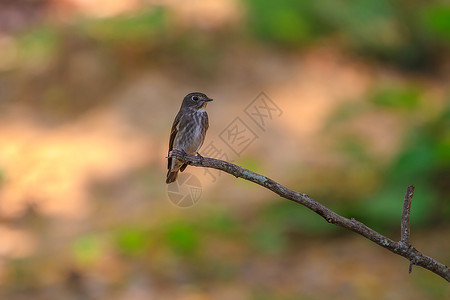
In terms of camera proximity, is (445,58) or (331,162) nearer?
(331,162)

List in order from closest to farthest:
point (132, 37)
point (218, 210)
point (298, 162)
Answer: point (218, 210) → point (298, 162) → point (132, 37)

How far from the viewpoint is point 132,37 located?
296 inches

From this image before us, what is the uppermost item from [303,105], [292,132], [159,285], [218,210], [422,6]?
[422,6]

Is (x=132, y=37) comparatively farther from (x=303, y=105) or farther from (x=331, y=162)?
(x=331, y=162)

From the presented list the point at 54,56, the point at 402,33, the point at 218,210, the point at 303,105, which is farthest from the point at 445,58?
the point at 54,56

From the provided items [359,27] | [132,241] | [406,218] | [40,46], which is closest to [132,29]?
[40,46]

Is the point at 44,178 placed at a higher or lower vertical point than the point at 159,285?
higher

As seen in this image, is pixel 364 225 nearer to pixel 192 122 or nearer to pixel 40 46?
pixel 192 122

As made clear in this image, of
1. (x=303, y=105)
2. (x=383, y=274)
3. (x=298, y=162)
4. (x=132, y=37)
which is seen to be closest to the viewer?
(x=383, y=274)

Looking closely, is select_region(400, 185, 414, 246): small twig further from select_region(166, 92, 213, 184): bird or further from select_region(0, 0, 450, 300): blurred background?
select_region(166, 92, 213, 184): bird

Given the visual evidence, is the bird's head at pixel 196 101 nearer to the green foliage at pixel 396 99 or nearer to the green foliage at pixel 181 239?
the green foliage at pixel 181 239

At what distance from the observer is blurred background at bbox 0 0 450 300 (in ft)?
16.0

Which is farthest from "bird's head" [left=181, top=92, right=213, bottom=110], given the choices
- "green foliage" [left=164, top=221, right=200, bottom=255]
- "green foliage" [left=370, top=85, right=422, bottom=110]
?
"green foliage" [left=370, top=85, right=422, bottom=110]

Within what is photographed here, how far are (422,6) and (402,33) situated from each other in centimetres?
43
